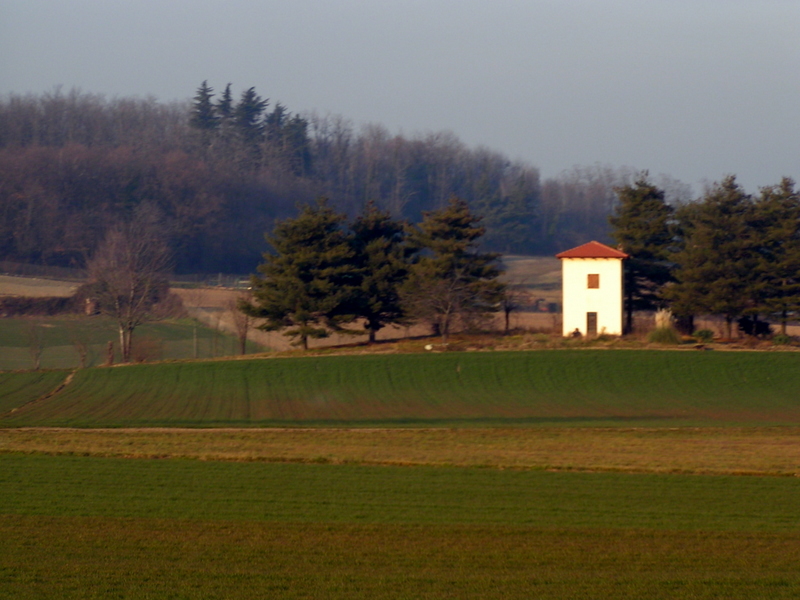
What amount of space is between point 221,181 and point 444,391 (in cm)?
8166

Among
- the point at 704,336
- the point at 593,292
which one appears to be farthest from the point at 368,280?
the point at 704,336

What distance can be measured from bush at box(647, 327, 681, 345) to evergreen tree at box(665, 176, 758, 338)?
15.2ft

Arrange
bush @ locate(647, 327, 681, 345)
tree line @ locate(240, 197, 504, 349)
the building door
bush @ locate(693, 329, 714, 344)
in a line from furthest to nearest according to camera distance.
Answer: tree line @ locate(240, 197, 504, 349) → the building door → bush @ locate(693, 329, 714, 344) → bush @ locate(647, 327, 681, 345)

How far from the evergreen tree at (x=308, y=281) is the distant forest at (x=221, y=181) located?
50.6 m

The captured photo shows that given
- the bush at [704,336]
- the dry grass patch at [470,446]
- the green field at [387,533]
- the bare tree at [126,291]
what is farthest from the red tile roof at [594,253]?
the green field at [387,533]

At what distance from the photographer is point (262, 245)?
109 metres

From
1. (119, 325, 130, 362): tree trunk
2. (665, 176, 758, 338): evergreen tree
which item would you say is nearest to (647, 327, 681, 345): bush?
(665, 176, 758, 338): evergreen tree

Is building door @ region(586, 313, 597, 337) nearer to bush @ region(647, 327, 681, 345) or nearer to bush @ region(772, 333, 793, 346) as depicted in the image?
bush @ region(647, 327, 681, 345)

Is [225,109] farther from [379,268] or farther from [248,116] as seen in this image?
[379,268]

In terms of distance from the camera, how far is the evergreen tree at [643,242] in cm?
5012

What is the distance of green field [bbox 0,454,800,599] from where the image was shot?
980cm

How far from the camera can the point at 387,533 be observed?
12727 millimetres

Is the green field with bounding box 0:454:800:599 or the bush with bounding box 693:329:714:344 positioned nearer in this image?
the green field with bounding box 0:454:800:599

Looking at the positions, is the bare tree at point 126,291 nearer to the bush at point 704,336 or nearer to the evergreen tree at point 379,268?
the evergreen tree at point 379,268
